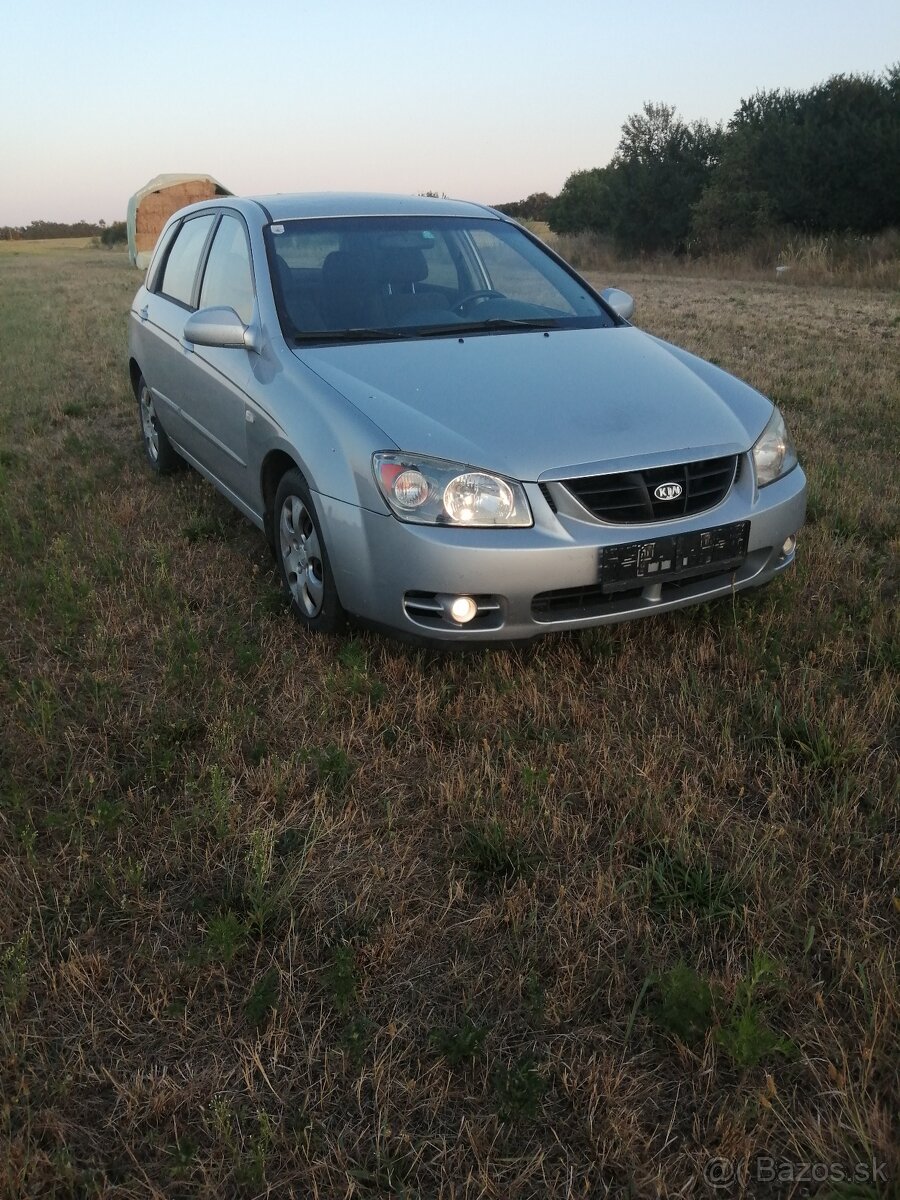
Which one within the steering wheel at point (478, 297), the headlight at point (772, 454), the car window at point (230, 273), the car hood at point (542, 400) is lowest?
the headlight at point (772, 454)

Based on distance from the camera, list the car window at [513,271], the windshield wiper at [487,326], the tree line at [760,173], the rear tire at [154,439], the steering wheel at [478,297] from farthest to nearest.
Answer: the tree line at [760,173] → the rear tire at [154,439] → the car window at [513,271] → the steering wheel at [478,297] → the windshield wiper at [487,326]

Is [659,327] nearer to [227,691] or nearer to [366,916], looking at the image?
[227,691]

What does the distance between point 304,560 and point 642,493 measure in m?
1.31

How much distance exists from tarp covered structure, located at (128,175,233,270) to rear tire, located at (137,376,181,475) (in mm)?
27637

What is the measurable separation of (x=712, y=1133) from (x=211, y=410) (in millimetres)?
3662

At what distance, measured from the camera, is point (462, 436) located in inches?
123

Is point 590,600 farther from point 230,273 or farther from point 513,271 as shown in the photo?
point 230,273

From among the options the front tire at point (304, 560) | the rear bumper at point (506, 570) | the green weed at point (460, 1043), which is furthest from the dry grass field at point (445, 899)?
the rear bumper at point (506, 570)

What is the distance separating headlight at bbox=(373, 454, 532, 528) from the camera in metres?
3.03

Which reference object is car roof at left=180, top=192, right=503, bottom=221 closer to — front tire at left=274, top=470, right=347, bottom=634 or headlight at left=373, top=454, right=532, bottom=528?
front tire at left=274, top=470, right=347, bottom=634

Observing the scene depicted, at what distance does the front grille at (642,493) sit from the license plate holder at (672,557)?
88 millimetres

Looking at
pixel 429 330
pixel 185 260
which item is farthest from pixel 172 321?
pixel 429 330

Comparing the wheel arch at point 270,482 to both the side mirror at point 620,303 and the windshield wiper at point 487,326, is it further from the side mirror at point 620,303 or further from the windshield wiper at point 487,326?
the side mirror at point 620,303

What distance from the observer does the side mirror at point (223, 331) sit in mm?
3885
